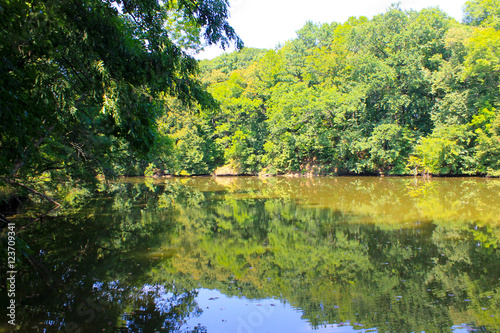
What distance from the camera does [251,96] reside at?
4578 centimetres

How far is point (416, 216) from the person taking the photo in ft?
39.9

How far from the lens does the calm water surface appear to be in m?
4.93

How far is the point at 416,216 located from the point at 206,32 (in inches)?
371

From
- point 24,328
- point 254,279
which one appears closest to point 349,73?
point 254,279

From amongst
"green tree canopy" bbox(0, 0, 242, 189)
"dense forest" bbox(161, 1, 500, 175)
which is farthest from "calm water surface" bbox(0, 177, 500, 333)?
"dense forest" bbox(161, 1, 500, 175)

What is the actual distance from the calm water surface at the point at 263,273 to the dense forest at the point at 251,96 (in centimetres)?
229

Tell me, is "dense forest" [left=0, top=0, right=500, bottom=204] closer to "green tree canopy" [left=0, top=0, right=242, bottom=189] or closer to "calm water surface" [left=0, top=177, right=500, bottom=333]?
"green tree canopy" [left=0, top=0, right=242, bottom=189]

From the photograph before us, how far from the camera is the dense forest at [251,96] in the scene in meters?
5.27

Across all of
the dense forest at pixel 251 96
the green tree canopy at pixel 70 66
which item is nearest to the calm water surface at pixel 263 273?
the green tree canopy at pixel 70 66

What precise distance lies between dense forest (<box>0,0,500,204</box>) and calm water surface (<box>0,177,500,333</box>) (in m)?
2.29

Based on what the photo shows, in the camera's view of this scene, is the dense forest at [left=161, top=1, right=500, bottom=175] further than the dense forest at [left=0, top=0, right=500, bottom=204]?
Yes

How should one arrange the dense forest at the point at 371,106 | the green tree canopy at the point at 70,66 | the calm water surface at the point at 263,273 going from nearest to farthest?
1. the green tree canopy at the point at 70,66
2. the calm water surface at the point at 263,273
3. the dense forest at the point at 371,106

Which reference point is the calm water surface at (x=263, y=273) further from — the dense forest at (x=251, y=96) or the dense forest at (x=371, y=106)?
the dense forest at (x=371, y=106)

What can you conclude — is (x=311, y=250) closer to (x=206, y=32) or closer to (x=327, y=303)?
(x=327, y=303)
